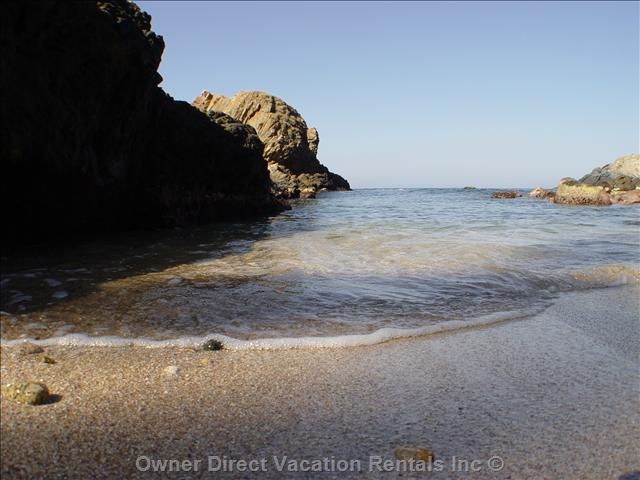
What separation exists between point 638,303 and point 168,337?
15.5 feet

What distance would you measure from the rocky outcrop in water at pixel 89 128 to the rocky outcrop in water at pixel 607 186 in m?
21.9

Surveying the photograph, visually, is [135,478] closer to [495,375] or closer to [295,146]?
[495,375]

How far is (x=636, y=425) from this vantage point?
231 centimetres

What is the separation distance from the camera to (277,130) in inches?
1788

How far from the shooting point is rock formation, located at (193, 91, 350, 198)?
44812mm

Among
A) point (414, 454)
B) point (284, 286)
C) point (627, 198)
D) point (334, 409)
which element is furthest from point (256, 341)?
point (627, 198)

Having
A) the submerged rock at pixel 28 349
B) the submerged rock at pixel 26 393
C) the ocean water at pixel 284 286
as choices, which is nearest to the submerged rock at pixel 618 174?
the ocean water at pixel 284 286

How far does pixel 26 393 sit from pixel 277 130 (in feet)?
147

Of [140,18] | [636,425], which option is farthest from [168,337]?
[140,18]

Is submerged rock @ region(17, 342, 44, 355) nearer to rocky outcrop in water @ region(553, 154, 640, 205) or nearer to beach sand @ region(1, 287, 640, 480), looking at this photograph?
beach sand @ region(1, 287, 640, 480)

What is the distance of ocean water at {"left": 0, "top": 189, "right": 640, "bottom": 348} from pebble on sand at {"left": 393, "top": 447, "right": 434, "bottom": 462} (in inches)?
56.0

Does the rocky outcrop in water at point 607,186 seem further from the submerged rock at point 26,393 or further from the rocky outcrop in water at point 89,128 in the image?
the submerged rock at point 26,393

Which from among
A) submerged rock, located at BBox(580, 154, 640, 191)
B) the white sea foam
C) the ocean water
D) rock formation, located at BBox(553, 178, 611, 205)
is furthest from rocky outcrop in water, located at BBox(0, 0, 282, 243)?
submerged rock, located at BBox(580, 154, 640, 191)

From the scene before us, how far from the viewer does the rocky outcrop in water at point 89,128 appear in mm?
5590
